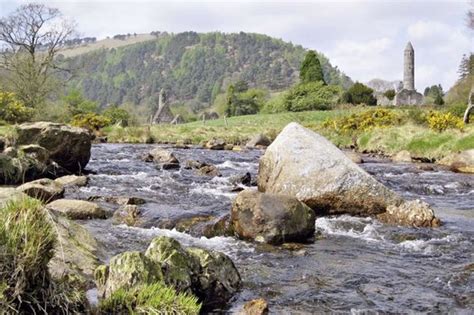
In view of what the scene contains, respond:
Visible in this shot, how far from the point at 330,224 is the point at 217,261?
13.7ft

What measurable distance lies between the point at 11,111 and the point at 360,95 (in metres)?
39.9

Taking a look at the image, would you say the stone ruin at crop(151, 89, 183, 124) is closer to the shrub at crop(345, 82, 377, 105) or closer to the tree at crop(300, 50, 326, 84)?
the tree at crop(300, 50, 326, 84)

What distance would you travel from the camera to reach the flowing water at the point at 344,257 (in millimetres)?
5898

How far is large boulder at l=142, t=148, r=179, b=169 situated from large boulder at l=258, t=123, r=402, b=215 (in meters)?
8.90

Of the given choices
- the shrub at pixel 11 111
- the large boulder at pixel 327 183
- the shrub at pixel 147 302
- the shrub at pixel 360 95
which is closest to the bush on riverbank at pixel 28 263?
the shrub at pixel 147 302

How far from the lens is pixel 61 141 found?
55.4 ft

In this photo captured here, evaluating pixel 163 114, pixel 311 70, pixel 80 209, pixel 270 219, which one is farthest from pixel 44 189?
pixel 163 114

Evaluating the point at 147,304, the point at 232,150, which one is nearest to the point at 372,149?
the point at 232,150

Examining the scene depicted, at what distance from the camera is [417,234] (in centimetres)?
905

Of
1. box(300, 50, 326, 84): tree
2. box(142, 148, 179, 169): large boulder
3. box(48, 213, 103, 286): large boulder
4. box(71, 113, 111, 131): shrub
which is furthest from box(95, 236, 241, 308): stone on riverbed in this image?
box(300, 50, 326, 84): tree

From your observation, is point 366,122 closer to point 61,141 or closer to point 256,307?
point 61,141

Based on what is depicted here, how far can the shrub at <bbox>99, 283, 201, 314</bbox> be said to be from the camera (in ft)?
14.2

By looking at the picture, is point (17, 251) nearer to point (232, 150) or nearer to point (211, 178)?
point (211, 178)

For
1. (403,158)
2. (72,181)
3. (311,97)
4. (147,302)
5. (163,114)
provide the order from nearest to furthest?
(147,302)
(72,181)
(403,158)
(311,97)
(163,114)
